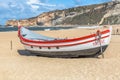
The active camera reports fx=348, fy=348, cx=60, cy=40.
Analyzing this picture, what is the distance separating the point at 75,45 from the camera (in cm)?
2317

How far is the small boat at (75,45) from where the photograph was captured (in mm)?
22875

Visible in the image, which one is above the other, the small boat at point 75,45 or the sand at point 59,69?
the small boat at point 75,45

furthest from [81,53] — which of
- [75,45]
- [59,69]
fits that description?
[59,69]

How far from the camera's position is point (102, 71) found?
59.3 ft

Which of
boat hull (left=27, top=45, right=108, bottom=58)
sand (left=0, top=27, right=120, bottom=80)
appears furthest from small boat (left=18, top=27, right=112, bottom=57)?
sand (left=0, top=27, right=120, bottom=80)

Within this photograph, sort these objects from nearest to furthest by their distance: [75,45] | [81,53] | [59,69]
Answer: [59,69], [75,45], [81,53]

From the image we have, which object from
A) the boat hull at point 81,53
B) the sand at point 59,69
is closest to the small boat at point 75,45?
the boat hull at point 81,53

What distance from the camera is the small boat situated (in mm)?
22875

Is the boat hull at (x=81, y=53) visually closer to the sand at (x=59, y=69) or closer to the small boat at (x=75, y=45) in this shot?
the small boat at (x=75, y=45)

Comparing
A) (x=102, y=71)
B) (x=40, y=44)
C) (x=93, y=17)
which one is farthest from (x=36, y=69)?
(x=93, y=17)

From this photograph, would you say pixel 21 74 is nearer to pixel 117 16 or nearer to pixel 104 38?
pixel 104 38

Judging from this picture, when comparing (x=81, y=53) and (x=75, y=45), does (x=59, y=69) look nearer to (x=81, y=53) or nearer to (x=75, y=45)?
(x=75, y=45)

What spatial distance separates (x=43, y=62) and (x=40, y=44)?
273 cm

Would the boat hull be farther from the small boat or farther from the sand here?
the sand
